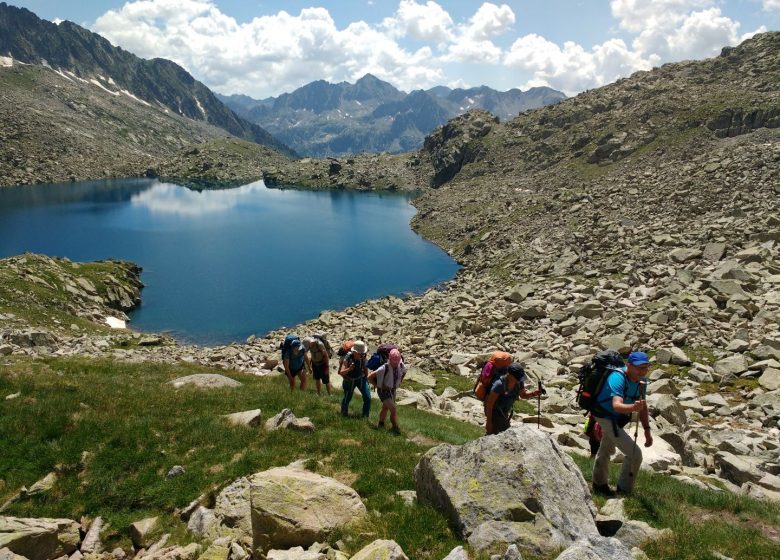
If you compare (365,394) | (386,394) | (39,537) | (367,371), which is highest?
(367,371)

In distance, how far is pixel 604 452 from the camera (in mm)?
11305

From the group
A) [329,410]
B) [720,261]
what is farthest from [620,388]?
[720,261]

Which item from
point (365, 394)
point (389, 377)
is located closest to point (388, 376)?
point (389, 377)

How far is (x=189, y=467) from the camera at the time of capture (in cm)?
1312

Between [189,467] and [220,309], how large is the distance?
49446 mm

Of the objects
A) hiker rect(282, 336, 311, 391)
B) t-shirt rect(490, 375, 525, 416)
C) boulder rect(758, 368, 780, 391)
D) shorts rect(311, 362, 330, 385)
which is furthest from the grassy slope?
boulder rect(758, 368, 780, 391)

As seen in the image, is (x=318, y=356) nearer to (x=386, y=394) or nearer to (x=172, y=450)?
(x=386, y=394)

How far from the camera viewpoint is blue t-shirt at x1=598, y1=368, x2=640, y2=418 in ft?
35.8

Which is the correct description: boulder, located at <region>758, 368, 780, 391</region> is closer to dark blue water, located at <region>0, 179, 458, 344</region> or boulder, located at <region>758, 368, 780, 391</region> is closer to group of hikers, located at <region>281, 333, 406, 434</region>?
group of hikers, located at <region>281, 333, 406, 434</region>

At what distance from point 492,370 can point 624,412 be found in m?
3.39

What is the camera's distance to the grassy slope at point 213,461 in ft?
31.2

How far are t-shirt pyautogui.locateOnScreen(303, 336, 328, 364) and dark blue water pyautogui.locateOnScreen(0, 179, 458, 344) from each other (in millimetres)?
32994

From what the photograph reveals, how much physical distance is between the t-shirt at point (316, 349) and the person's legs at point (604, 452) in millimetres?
11491

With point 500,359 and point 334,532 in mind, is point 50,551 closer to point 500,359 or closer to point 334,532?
point 334,532
